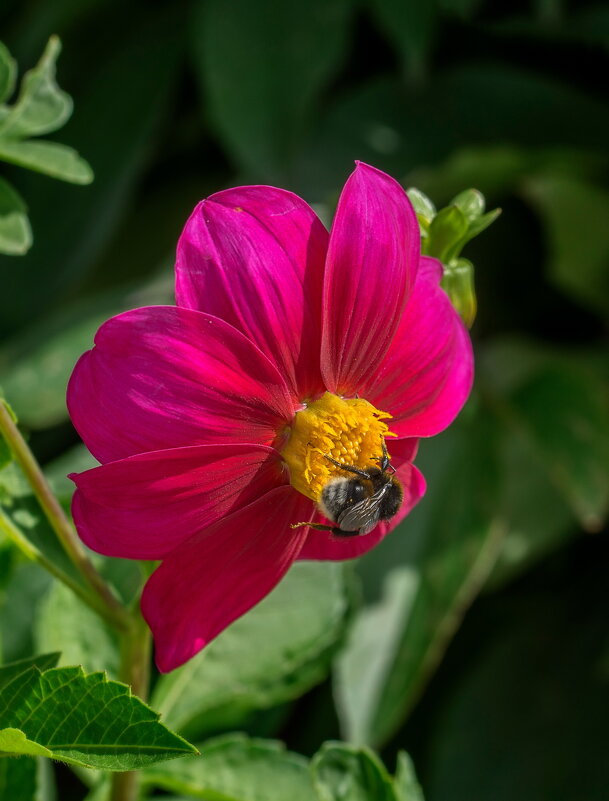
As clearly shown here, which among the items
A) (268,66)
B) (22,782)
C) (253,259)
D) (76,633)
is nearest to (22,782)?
(22,782)

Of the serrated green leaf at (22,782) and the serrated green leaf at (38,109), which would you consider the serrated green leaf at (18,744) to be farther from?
the serrated green leaf at (38,109)

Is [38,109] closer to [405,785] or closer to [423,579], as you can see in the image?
[405,785]

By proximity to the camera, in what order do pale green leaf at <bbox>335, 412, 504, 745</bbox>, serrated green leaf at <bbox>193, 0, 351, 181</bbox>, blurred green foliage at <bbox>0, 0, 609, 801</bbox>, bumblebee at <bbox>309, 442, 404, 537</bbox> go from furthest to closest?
1. serrated green leaf at <bbox>193, 0, 351, 181</bbox>
2. blurred green foliage at <bbox>0, 0, 609, 801</bbox>
3. pale green leaf at <bbox>335, 412, 504, 745</bbox>
4. bumblebee at <bbox>309, 442, 404, 537</bbox>

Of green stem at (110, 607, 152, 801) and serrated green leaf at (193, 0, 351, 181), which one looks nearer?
green stem at (110, 607, 152, 801)

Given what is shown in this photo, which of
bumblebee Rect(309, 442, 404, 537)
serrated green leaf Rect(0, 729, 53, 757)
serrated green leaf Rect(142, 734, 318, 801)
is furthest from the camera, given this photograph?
serrated green leaf Rect(142, 734, 318, 801)

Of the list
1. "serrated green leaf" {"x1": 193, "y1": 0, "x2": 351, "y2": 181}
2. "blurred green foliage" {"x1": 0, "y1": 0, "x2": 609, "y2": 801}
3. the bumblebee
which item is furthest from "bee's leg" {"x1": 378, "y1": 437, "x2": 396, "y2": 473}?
"serrated green leaf" {"x1": 193, "y1": 0, "x2": 351, "y2": 181}

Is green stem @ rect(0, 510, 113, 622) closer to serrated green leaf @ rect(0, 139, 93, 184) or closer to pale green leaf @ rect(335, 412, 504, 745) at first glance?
serrated green leaf @ rect(0, 139, 93, 184)
